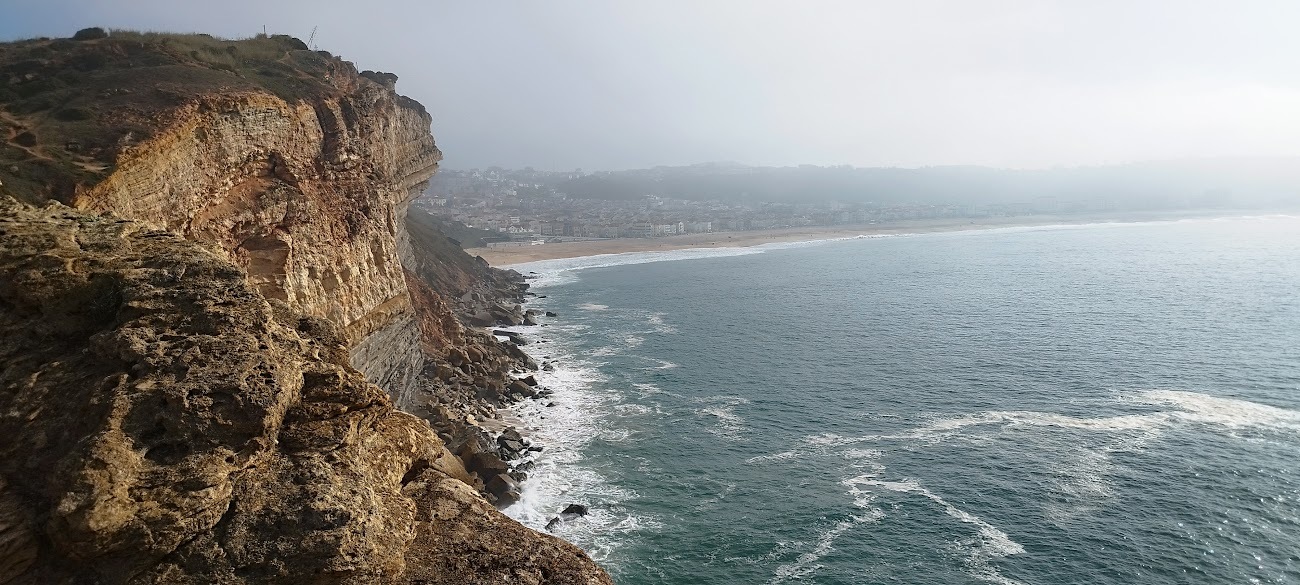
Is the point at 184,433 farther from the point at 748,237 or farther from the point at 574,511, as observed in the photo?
the point at 748,237

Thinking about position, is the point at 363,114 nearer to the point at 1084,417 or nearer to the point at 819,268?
the point at 1084,417

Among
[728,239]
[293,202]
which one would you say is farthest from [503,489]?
[728,239]

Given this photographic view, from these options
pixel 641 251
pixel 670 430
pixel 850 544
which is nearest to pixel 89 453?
pixel 850 544

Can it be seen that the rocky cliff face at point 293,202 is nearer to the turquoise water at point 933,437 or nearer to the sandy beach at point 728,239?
the turquoise water at point 933,437

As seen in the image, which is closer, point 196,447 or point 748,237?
point 196,447

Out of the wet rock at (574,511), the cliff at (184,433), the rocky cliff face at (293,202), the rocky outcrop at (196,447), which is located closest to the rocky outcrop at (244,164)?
the rocky cliff face at (293,202)
